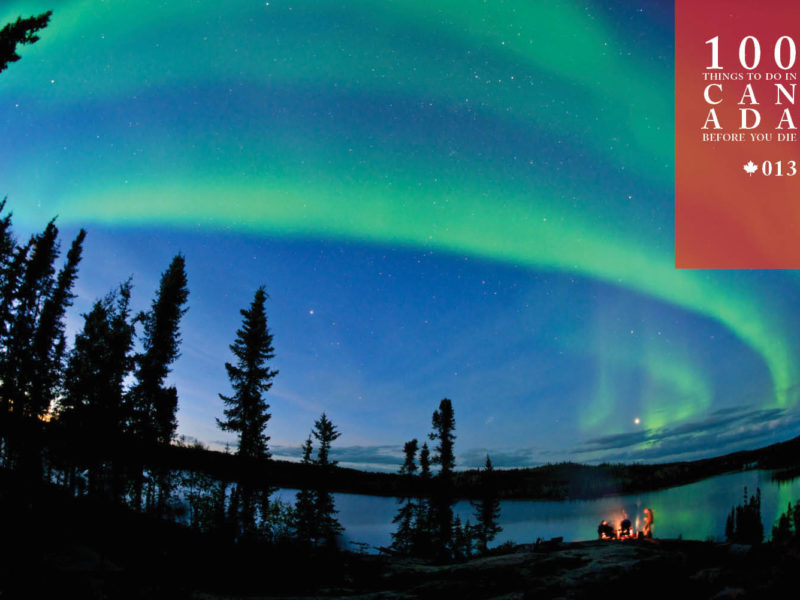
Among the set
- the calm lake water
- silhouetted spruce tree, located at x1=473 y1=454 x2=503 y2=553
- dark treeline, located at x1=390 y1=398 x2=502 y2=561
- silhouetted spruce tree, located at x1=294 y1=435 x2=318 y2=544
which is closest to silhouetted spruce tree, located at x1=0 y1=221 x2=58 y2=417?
silhouetted spruce tree, located at x1=294 y1=435 x2=318 y2=544

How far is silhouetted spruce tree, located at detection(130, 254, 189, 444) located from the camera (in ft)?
89.6

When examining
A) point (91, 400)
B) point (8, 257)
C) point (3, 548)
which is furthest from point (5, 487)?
point (8, 257)

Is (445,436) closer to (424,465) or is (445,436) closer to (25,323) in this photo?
(424,465)

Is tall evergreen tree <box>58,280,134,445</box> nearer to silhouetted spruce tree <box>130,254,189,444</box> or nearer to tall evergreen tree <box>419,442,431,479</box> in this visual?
silhouetted spruce tree <box>130,254,189,444</box>

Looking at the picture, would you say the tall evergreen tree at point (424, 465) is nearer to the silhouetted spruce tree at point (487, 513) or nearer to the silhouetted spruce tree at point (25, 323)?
the silhouetted spruce tree at point (487, 513)

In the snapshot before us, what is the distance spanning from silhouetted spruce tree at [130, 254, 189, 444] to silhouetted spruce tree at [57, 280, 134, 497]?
1.65 m

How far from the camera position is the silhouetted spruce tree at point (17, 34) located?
6.94m

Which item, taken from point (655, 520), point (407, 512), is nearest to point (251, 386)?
point (407, 512)

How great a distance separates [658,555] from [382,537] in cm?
11759

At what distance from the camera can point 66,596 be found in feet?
31.4

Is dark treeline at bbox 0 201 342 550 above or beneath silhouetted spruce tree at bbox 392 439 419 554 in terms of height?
above

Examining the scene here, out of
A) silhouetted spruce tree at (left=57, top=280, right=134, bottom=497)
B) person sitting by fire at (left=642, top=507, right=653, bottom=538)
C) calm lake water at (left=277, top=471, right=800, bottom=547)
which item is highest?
silhouetted spruce tree at (left=57, top=280, right=134, bottom=497)

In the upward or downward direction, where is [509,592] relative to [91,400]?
downward

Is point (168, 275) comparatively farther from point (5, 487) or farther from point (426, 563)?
point (426, 563)
